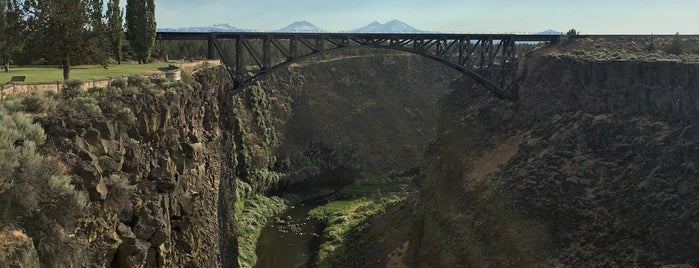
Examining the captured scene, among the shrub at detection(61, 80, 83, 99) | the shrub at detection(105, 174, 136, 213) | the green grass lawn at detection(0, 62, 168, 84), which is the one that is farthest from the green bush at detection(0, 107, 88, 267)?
the green grass lawn at detection(0, 62, 168, 84)

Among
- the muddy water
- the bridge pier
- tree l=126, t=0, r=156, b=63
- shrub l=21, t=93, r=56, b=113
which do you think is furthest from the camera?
the muddy water

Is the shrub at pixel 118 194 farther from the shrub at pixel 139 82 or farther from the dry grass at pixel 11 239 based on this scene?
the shrub at pixel 139 82

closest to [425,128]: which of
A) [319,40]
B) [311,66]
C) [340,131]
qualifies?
[340,131]

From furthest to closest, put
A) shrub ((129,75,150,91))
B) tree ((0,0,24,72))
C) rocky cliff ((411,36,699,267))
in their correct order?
rocky cliff ((411,36,699,267)) → tree ((0,0,24,72)) → shrub ((129,75,150,91))

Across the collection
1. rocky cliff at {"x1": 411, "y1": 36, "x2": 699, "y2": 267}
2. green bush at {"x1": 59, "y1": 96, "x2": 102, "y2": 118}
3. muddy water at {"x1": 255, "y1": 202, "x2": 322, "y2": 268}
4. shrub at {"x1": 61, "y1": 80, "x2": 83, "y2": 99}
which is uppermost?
shrub at {"x1": 61, "y1": 80, "x2": 83, "y2": 99}

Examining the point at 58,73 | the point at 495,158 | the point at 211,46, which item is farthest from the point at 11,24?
the point at 495,158

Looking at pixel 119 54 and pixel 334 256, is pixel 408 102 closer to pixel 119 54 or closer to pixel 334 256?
pixel 334 256

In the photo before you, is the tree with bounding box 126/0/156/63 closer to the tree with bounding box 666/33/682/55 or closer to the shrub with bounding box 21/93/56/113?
the shrub with bounding box 21/93/56/113

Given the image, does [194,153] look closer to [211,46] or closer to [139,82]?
[139,82]

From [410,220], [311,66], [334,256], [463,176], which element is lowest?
[334,256]
